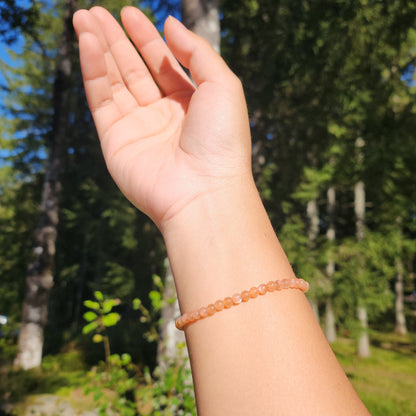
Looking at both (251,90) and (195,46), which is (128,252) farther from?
(195,46)

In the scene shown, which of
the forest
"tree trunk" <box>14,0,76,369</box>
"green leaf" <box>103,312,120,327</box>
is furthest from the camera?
"tree trunk" <box>14,0,76,369</box>

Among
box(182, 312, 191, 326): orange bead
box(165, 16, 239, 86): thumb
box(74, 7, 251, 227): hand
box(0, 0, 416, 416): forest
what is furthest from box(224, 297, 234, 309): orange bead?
box(0, 0, 416, 416): forest

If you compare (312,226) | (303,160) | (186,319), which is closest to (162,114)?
(186,319)

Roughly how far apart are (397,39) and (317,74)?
1.61 meters

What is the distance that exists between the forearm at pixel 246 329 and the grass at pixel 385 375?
8.24 meters

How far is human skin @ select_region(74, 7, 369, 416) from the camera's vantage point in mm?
898

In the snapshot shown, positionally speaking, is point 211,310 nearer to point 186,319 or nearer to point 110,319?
point 186,319

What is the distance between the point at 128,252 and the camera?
15070 millimetres

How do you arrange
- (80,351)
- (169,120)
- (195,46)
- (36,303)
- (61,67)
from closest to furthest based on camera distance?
(195,46) → (169,120) → (36,303) → (61,67) → (80,351)

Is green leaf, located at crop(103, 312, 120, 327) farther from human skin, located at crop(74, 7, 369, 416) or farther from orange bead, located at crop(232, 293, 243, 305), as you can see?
orange bead, located at crop(232, 293, 243, 305)

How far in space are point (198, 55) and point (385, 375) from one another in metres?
12.5

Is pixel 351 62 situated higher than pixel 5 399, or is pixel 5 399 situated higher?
pixel 351 62

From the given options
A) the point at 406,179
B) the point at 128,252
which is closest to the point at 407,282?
the point at 406,179

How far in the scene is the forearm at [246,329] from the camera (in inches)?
34.3
